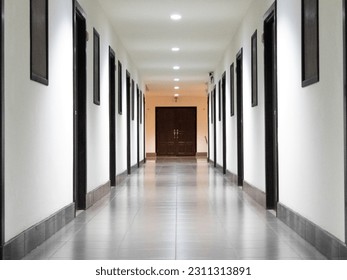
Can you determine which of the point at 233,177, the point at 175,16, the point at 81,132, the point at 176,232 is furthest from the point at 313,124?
the point at 233,177

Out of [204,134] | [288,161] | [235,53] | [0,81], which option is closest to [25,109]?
[0,81]

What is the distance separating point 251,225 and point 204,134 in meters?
26.1

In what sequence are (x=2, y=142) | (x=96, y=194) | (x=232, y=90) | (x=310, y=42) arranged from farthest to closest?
(x=232, y=90) < (x=96, y=194) < (x=310, y=42) < (x=2, y=142)

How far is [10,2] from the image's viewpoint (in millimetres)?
4988

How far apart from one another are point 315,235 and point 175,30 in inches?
339

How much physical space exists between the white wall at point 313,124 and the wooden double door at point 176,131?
25.4m

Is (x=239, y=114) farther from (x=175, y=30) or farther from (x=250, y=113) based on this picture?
(x=175, y=30)

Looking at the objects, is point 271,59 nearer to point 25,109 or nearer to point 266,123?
point 266,123

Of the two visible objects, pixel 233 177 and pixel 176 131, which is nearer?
pixel 233 177

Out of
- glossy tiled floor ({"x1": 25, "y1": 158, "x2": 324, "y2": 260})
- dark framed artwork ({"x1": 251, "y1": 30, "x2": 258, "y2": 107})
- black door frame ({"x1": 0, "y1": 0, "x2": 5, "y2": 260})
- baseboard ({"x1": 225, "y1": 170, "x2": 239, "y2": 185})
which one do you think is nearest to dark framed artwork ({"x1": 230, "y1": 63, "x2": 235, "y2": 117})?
baseboard ({"x1": 225, "y1": 170, "x2": 239, "y2": 185})

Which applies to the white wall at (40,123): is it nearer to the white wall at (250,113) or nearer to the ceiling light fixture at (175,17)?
the ceiling light fixture at (175,17)

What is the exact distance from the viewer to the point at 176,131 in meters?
33.2

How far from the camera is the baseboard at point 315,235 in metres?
4.82

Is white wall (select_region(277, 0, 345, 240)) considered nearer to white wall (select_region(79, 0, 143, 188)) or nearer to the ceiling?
white wall (select_region(79, 0, 143, 188))
